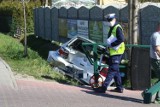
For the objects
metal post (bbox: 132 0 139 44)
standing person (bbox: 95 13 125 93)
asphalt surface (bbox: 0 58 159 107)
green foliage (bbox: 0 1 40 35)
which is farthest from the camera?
green foliage (bbox: 0 1 40 35)

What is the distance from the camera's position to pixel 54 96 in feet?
33.4

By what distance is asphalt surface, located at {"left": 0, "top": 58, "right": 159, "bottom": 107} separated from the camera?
943 cm

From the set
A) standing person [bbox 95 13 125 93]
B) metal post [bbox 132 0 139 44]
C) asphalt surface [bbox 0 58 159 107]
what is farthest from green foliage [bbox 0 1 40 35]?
standing person [bbox 95 13 125 93]

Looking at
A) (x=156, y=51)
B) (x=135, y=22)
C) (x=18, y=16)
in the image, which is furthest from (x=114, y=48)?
(x=18, y=16)

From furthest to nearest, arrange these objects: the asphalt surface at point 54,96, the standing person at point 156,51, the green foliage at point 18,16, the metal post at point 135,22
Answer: the green foliage at point 18,16
the metal post at point 135,22
the standing person at point 156,51
the asphalt surface at point 54,96

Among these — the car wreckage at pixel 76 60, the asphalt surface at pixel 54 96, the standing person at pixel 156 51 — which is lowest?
the asphalt surface at pixel 54 96

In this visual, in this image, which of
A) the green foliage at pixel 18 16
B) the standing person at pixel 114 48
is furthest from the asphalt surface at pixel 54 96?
the green foliage at pixel 18 16

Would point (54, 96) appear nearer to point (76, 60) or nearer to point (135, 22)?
point (76, 60)

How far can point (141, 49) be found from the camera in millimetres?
11562

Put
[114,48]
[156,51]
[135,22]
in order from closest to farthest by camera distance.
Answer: [156,51] < [114,48] < [135,22]

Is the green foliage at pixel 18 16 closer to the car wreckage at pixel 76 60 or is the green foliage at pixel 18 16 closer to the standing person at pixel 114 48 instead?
the car wreckage at pixel 76 60

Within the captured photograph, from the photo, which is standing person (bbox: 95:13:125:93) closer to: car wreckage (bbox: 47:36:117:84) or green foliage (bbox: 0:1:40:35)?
car wreckage (bbox: 47:36:117:84)

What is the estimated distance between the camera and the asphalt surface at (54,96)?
30.9 feet

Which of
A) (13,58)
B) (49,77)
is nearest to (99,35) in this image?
(13,58)
